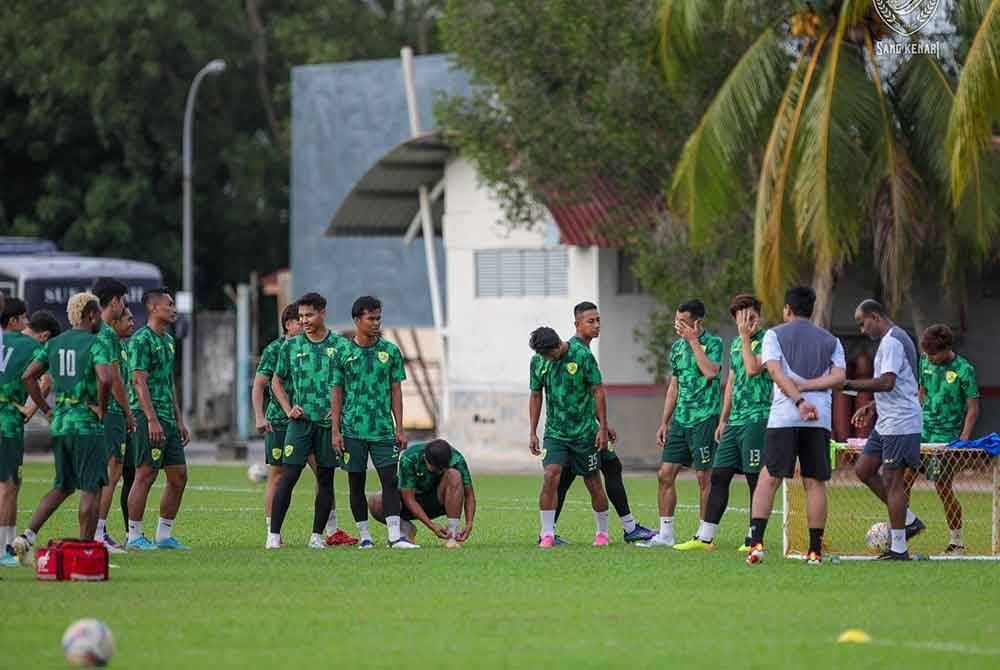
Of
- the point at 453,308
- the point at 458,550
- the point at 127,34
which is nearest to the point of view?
the point at 458,550

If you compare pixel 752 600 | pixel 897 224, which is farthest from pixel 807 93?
Answer: pixel 752 600

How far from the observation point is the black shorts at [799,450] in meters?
15.2

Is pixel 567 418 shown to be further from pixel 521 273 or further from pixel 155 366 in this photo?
pixel 521 273

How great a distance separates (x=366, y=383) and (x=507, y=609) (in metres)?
5.07

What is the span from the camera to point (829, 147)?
25.7m

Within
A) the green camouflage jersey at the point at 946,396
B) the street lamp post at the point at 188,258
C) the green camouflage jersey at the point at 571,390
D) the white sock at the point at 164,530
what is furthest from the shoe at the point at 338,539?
the street lamp post at the point at 188,258

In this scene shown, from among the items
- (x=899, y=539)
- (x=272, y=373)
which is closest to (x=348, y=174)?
(x=272, y=373)

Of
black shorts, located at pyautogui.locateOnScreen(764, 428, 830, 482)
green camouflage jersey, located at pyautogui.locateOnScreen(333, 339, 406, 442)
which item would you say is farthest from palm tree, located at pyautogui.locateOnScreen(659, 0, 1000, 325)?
black shorts, located at pyautogui.locateOnScreen(764, 428, 830, 482)

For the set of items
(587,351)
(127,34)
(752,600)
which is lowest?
(752,600)

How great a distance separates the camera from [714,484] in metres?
16.7

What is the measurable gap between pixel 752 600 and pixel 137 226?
46.1 m

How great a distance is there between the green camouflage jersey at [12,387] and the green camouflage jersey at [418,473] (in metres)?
3.30

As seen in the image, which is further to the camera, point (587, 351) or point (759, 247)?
point (759, 247)

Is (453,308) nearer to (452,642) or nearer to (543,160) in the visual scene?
(543,160)
